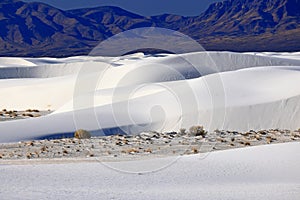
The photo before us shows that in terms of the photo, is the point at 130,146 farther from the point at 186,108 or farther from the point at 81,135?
the point at 186,108

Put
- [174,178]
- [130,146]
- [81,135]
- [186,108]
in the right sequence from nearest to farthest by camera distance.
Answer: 1. [174,178]
2. [130,146]
3. [81,135]
4. [186,108]

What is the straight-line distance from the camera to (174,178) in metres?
12.4

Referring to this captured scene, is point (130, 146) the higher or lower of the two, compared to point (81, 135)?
higher

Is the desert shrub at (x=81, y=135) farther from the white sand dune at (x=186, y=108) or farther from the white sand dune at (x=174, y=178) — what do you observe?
the white sand dune at (x=174, y=178)

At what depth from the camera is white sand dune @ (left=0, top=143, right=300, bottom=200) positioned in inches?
412

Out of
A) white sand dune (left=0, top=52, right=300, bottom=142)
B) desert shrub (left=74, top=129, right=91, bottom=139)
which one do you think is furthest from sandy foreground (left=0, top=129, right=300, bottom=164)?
white sand dune (left=0, top=52, right=300, bottom=142)

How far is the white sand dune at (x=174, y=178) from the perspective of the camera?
34.3 feet

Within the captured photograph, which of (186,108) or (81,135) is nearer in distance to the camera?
(81,135)

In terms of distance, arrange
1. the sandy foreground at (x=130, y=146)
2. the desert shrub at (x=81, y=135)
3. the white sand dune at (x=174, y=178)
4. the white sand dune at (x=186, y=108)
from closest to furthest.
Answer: the white sand dune at (x=174, y=178)
the sandy foreground at (x=130, y=146)
the desert shrub at (x=81, y=135)
the white sand dune at (x=186, y=108)

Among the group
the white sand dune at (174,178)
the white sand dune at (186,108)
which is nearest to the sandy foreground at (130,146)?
the white sand dune at (174,178)

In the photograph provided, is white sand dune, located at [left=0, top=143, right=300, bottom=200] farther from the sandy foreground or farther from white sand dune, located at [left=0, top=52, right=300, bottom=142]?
white sand dune, located at [left=0, top=52, right=300, bottom=142]

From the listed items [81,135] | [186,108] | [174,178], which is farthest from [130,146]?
[186,108]

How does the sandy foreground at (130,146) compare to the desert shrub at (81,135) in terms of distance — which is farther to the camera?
the desert shrub at (81,135)

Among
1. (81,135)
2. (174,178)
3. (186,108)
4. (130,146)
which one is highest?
(174,178)
